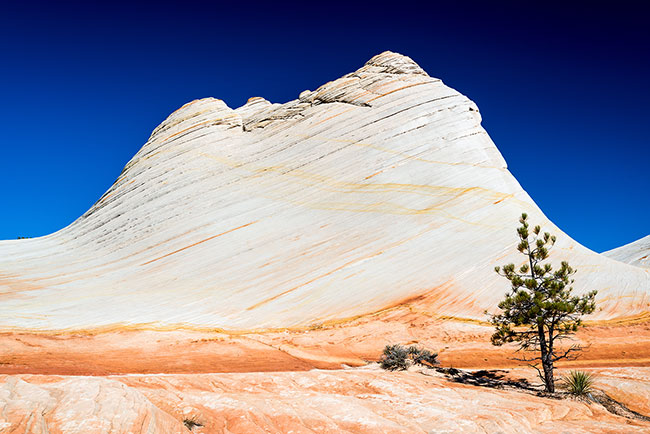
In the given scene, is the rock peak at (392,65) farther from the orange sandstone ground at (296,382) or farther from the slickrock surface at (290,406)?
the slickrock surface at (290,406)

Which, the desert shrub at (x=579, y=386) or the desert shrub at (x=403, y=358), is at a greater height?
the desert shrub at (x=403, y=358)

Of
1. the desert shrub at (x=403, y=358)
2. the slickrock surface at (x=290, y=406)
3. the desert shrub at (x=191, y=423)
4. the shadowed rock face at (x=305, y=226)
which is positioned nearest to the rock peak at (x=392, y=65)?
the shadowed rock face at (x=305, y=226)

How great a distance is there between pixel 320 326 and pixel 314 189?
11.6 meters

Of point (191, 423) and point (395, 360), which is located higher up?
point (191, 423)

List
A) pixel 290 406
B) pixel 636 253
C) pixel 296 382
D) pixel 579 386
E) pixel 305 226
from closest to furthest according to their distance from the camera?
pixel 290 406 < pixel 296 382 < pixel 579 386 < pixel 305 226 < pixel 636 253

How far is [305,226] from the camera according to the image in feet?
81.8

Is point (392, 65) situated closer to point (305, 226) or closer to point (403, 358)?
point (305, 226)

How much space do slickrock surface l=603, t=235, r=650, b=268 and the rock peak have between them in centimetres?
3152

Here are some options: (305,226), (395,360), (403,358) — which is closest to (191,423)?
(395,360)

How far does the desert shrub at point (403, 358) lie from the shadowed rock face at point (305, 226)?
522 centimetres

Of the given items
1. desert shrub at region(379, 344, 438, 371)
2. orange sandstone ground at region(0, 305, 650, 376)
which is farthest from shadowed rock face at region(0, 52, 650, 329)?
desert shrub at region(379, 344, 438, 371)

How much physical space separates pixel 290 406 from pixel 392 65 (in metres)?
32.5

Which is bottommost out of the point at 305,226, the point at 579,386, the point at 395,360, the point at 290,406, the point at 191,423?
the point at 579,386

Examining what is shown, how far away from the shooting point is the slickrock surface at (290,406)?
203 inches
